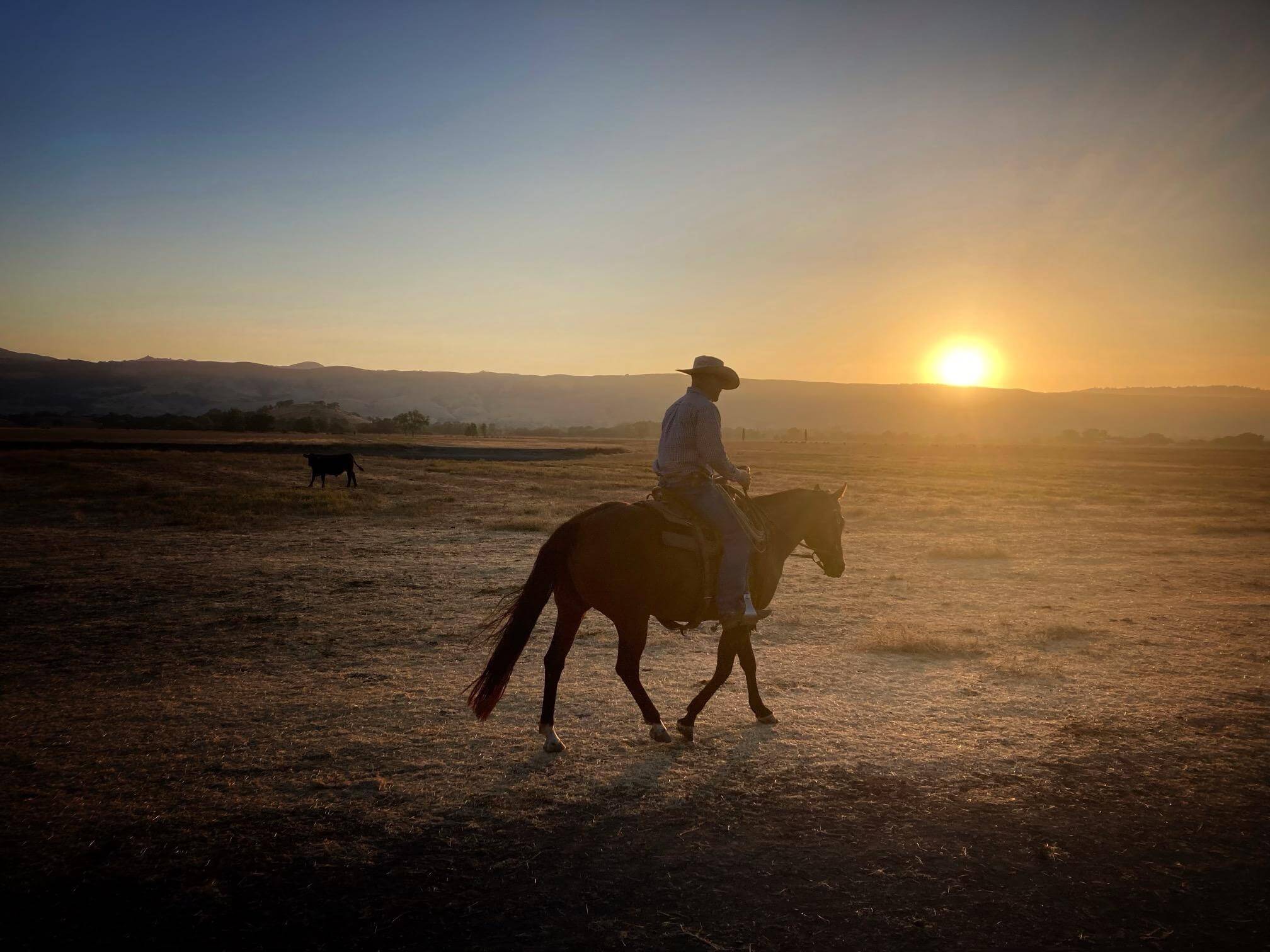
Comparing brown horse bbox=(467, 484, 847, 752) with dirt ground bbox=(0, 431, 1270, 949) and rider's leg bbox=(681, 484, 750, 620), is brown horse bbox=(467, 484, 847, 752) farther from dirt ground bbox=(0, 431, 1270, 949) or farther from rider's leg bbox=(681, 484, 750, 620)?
dirt ground bbox=(0, 431, 1270, 949)

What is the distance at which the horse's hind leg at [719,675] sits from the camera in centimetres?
614

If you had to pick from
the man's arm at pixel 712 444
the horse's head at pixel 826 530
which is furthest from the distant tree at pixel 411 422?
the man's arm at pixel 712 444

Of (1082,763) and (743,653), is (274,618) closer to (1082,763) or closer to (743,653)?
(743,653)

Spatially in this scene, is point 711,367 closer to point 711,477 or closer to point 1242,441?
point 711,477

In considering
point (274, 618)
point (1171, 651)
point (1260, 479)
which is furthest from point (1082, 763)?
point (1260, 479)

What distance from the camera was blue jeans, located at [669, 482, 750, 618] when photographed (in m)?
6.21

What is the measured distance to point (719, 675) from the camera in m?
6.31

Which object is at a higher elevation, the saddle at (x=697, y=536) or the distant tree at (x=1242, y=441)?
the distant tree at (x=1242, y=441)

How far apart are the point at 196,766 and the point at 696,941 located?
13.1ft

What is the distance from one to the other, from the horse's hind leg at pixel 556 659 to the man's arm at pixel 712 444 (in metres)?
1.67

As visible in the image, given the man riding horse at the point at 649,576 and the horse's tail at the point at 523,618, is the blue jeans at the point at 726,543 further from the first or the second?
the horse's tail at the point at 523,618

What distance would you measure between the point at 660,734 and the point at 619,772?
62 cm

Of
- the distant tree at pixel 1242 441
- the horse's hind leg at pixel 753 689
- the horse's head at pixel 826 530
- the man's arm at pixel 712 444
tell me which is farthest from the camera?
the distant tree at pixel 1242 441

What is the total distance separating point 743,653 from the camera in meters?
6.53
